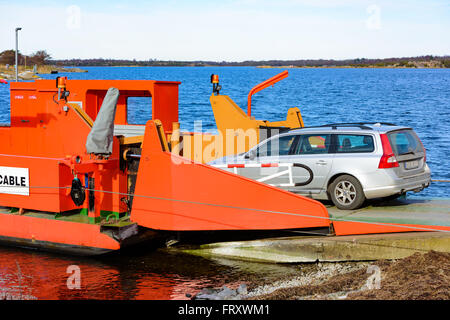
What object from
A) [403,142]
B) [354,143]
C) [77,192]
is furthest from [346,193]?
[77,192]

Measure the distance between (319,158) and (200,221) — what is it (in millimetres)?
2671

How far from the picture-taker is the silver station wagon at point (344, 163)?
10969 millimetres

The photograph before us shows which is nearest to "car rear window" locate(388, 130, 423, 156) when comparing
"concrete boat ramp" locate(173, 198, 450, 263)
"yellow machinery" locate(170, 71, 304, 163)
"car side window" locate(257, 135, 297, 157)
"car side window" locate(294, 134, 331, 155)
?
"concrete boat ramp" locate(173, 198, 450, 263)

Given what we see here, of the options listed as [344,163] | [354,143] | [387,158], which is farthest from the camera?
[354,143]

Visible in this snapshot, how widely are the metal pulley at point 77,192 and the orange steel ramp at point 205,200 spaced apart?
1.21 meters

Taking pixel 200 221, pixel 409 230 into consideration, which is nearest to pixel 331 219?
pixel 409 230

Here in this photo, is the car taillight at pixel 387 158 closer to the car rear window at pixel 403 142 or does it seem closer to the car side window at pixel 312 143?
the car rear window at pixel 403 142

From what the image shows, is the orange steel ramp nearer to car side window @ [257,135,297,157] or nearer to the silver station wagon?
the silver station wagon

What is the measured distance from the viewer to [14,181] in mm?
12648

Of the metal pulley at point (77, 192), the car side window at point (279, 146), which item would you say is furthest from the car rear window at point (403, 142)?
the metal pulley at point (77, 192)

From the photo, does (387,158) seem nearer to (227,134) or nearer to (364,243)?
(364,243)

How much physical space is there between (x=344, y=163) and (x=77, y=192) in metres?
5.12

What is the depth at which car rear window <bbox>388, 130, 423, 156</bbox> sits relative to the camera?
441 inches

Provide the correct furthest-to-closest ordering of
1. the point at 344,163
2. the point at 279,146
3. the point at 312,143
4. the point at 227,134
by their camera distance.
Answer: the point at 227,134 < the point at 279,146 < the point at 312,143 < the point at 344,163
